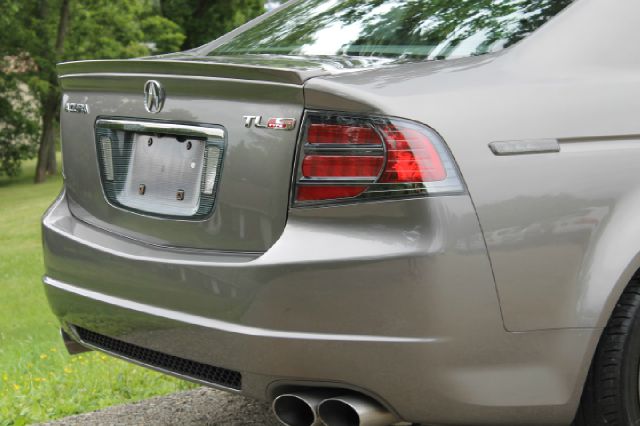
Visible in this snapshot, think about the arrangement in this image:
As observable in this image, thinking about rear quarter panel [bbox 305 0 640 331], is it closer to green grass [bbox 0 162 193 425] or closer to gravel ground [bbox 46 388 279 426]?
gravel ground [bbox 46 388 279 426]

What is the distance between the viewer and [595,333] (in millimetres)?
2643

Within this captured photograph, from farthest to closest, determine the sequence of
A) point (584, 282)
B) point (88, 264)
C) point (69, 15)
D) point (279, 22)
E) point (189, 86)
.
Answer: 1. point (69, 15)
2. point (279, 22)
3. point (88, 264)
4. point (189, 86)
5. point (584, 282)

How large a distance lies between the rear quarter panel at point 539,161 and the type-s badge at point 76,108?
938 mm

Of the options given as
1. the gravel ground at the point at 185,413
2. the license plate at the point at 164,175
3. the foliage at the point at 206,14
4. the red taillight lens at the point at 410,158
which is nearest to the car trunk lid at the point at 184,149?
the license plate at the point at 164,175

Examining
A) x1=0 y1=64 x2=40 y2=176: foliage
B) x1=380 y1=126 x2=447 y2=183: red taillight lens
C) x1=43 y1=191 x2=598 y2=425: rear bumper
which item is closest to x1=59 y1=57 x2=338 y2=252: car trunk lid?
x1=43 y1=191 x2=598 y2=425: rear bumper


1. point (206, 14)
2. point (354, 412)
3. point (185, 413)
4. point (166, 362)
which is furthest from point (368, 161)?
point (206, 14)

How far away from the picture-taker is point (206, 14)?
39469 mm

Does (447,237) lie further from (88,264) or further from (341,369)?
(88,264)

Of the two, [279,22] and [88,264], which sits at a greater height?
[279,22]

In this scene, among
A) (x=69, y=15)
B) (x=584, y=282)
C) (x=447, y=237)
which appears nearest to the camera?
(x=447, y=237)

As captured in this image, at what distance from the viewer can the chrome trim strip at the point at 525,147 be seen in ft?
8.32

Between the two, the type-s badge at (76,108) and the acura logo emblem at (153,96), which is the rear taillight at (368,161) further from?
the type-s badge at (76,108)

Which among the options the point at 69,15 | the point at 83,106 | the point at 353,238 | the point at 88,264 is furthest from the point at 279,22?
the point at 69,15

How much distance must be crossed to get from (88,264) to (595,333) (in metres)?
1.48
